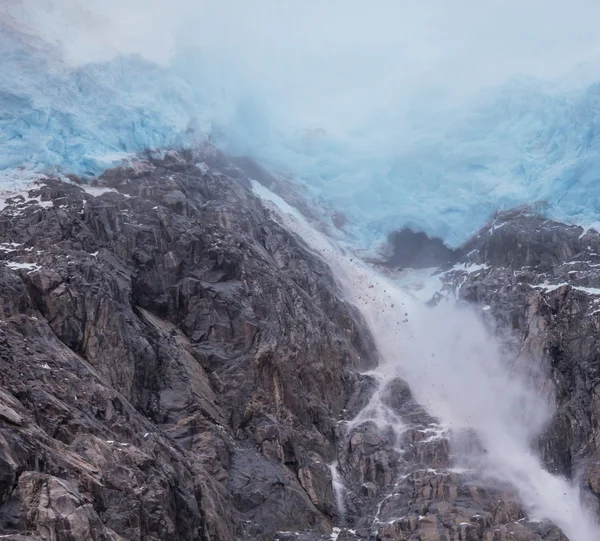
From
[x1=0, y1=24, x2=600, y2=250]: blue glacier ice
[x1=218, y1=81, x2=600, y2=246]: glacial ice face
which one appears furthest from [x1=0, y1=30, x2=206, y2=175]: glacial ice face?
[x1=218, y1=81, x2=600, y2=246]: glacial ice face

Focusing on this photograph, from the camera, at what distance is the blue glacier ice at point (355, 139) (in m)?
80.8

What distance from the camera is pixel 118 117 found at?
280 feet

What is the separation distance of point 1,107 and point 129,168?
13245 millimetres

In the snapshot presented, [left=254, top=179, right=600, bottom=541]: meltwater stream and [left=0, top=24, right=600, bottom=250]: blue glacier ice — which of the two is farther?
[left=0, top=24, right=600, bottom=250]: blue glacier ice

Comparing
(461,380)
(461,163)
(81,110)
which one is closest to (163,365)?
(461,380)

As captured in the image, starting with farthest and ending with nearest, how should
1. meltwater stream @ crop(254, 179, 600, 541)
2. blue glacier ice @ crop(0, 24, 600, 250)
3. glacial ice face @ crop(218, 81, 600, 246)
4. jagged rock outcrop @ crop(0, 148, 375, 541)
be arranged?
glacial ice face @ crop(218, 81, 600, 246) < blue glacier ice @ crop(0, 24, 600, 250) < meltwater stream @ crop(254, 179, 600, 541) < jagged rock outcrop @ crop(0, 148, 375, 541)

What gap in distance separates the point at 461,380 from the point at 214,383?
23864 millimetres

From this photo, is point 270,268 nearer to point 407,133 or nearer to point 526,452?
point 526,452

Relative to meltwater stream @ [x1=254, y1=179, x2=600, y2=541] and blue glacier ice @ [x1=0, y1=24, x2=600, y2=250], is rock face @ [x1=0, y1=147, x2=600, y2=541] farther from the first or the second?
blue glacier ice @ [x1=0, y1=24, x2=600, y2=250]

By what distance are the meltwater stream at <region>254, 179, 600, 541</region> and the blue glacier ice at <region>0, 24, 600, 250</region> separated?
10852 millimetres

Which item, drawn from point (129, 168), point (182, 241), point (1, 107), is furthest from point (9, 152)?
point (182, 241)

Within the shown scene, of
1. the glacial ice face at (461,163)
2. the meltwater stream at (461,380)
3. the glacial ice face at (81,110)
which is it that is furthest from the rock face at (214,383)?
the glacial ice face at (461,163)

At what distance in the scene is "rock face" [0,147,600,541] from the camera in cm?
4438

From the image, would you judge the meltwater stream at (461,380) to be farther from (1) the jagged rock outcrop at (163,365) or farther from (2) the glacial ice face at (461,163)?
(2) the glacial ice face at (461,163)
